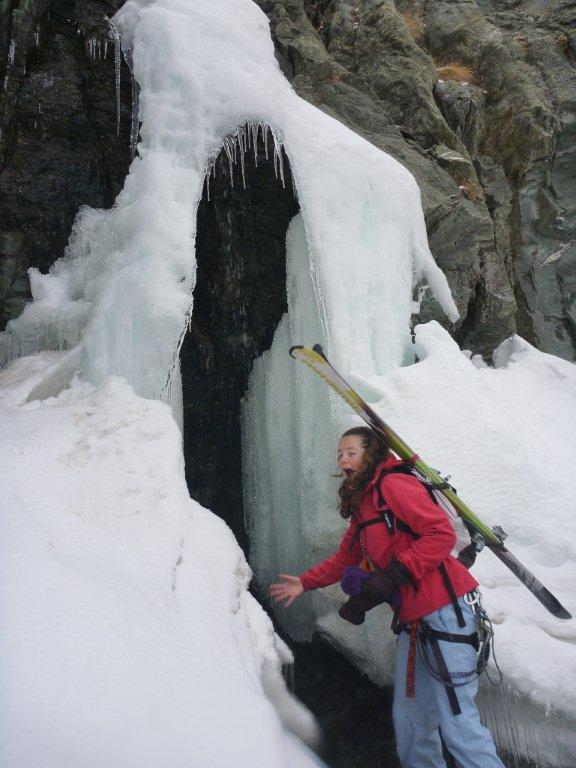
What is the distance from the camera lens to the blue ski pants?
2.23 metres

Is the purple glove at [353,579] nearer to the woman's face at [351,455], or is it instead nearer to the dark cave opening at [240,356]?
the woman's face at [351,455]

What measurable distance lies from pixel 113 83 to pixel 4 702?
556 cm

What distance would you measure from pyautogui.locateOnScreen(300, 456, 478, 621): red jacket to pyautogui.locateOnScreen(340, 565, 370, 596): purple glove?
0.09 m

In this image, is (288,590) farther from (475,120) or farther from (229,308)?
(475,120)

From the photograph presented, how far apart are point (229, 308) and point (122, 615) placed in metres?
4.10

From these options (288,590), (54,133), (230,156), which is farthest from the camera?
(54,133)

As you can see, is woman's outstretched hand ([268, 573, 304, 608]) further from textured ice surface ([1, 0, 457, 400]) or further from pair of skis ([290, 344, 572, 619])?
textured ice surface ([1, 0, 457, 400])

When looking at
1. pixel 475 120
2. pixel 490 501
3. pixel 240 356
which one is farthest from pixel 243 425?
pixel 475 120

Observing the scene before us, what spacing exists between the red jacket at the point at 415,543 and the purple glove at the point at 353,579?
9 cm

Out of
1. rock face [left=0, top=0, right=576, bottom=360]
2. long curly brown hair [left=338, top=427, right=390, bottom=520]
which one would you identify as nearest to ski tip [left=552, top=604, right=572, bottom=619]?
long curly brown hair [left=338, top=427, right=390, bottom=520]

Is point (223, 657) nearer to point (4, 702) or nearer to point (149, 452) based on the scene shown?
point (4, 702)

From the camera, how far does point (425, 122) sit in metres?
6.96

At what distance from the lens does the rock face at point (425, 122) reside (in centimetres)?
493

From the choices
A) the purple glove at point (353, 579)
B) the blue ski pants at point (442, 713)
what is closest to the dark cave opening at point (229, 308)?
the purple glove at point (353, 579)
